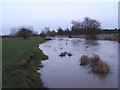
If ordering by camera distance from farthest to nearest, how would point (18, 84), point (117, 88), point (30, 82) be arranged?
point (117, 88)
point (30, 82)
point (18, 84)

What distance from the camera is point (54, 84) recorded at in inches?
259

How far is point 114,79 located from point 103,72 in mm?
959

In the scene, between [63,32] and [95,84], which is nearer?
[95,84]

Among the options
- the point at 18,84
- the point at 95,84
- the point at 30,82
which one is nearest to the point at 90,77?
the point at 95,84

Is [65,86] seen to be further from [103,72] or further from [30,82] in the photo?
[103,72]

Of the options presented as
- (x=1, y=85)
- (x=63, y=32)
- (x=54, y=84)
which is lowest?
(x=54, y=84)

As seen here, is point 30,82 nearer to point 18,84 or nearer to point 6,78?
point 18,84

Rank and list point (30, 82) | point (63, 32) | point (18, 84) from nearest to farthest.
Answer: point (18, 84) < point (30, 82) < point (63, 32)

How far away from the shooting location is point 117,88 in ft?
19.5

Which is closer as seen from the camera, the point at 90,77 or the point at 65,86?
the point at 65,86

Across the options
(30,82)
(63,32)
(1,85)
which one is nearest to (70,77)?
(30,82)

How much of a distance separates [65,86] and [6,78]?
2.90m

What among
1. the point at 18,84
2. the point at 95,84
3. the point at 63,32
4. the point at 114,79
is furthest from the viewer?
the point at 63,32

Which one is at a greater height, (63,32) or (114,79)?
(63,32)
